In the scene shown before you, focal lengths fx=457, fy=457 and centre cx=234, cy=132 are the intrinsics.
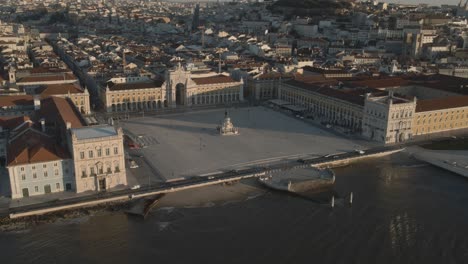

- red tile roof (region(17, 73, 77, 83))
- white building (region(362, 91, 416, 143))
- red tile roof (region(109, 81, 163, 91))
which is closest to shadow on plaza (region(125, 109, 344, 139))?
white building (region(362, 91, 416, 143))

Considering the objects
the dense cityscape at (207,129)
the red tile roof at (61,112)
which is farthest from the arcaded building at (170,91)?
the red tile roof at (61,112)

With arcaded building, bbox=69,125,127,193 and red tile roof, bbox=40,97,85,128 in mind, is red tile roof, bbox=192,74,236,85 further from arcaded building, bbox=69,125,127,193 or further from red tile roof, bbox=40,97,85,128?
arcaded building, bbox=69,125,127,193

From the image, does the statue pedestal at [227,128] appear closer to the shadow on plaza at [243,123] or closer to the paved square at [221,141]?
the paved square at [221,141]

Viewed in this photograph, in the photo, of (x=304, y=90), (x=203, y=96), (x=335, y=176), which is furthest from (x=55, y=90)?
(x=335, y=176)

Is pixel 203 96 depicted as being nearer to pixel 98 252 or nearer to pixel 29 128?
pixel 29 128

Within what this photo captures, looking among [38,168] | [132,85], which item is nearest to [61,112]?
[38,168]

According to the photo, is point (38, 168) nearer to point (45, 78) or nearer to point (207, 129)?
point (207, 129)

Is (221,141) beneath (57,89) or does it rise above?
beneath
